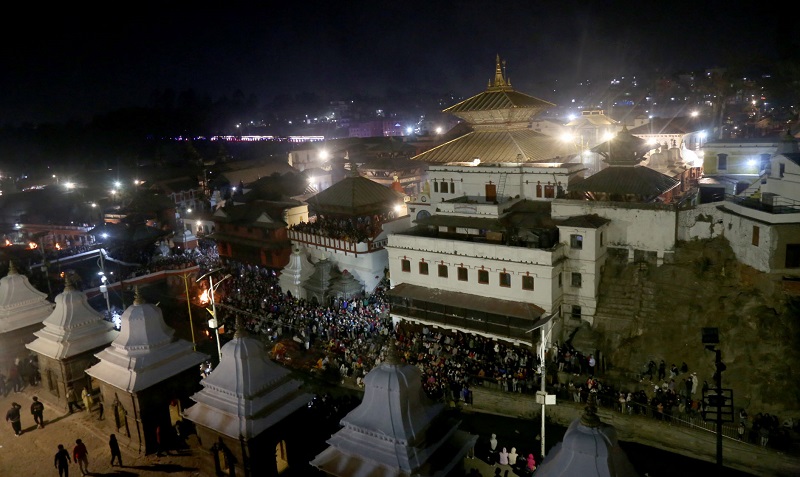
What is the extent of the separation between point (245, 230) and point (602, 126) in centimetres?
3012

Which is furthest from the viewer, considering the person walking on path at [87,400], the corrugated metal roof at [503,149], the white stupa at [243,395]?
the corrugated metal roof at [503,149]

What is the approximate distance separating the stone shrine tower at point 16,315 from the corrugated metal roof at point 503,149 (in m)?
21.6

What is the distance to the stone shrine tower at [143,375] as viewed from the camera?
13922 millimetres

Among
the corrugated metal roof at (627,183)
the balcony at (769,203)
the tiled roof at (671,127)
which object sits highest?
the tiled roof at (671,127)

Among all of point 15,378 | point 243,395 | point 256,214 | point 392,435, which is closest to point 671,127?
point 256,214

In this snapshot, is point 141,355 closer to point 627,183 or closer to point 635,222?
point 635,222

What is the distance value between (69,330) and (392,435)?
460 inches

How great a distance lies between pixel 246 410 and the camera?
11.7 meters

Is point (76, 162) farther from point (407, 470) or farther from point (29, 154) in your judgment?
point (407, 470)

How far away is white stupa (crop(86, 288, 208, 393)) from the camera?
45.6 ft

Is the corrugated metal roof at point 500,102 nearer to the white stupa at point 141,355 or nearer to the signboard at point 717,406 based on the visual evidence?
the signboard at point 717,406

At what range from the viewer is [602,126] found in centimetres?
4609

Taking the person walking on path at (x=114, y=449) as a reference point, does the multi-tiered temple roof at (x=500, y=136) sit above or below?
above

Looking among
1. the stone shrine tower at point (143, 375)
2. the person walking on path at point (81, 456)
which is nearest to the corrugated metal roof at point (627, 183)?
the stone shrine tower at point (143, 375)
